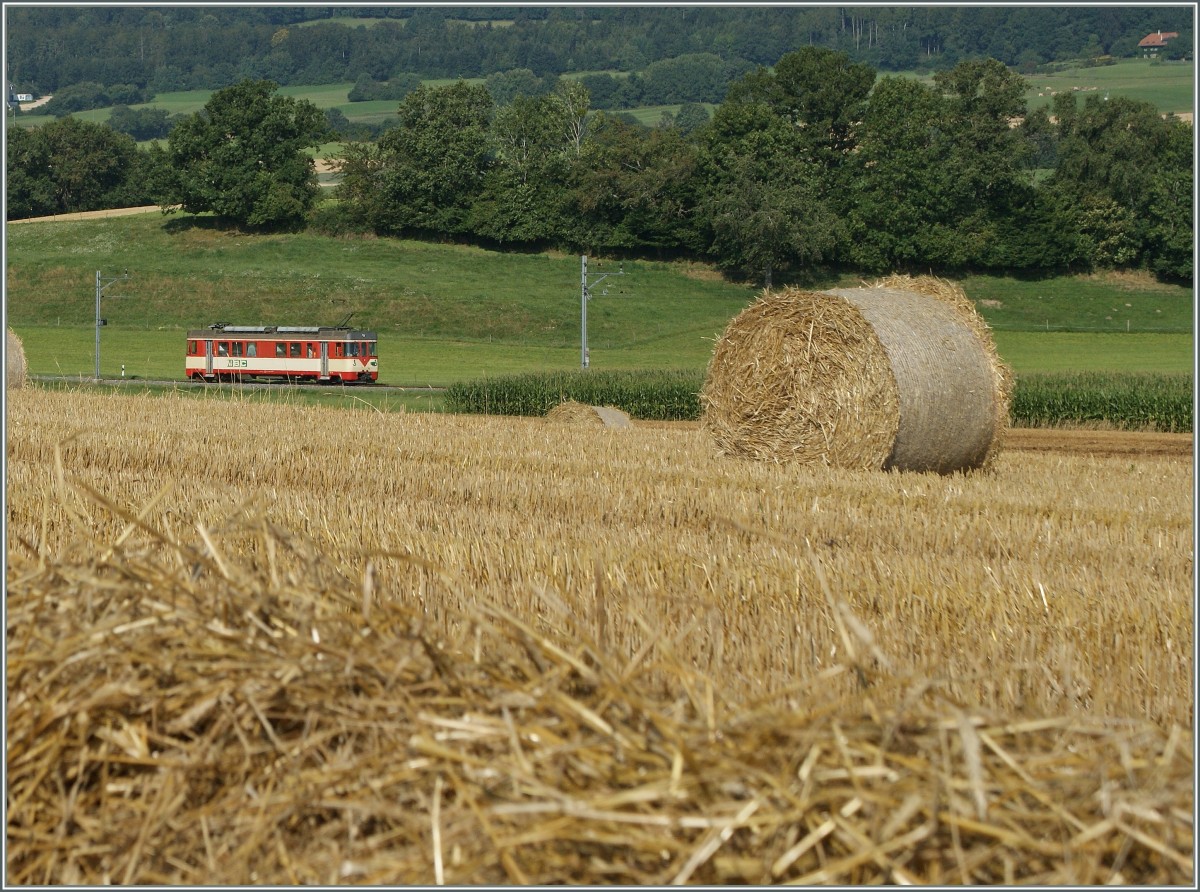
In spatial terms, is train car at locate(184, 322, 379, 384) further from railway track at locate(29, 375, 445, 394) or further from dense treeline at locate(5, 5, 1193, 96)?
dense treeline at locate(5, 5, 1193, 96)

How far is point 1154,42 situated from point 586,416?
160753 millimetres

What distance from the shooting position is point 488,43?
18450 cm

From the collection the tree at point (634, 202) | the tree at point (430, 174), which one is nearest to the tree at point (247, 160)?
the tree at point (430, 174)

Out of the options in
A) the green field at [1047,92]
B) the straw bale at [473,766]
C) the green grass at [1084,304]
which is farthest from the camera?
the green field at [1047,92]

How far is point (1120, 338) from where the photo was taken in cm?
7075

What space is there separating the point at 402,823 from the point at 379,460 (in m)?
11.2

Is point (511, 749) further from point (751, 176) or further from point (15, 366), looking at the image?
point (751, 176)

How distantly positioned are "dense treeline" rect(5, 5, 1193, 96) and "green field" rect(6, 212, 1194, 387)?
95.0 m

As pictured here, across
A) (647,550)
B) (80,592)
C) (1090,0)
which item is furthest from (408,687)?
(1090,0)

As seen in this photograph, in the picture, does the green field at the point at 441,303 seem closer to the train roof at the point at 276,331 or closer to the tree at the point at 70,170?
the train roof at the point at 276,331

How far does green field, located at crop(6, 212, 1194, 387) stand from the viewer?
64.6 metres

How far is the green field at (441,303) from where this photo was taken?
64562mm

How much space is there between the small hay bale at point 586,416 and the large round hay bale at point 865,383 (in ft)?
26.3

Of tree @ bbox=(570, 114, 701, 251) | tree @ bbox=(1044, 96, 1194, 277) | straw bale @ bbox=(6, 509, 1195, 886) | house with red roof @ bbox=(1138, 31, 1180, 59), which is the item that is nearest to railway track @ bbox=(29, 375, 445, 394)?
straw bale @ bbox=(6, 509, 1195, 886)
